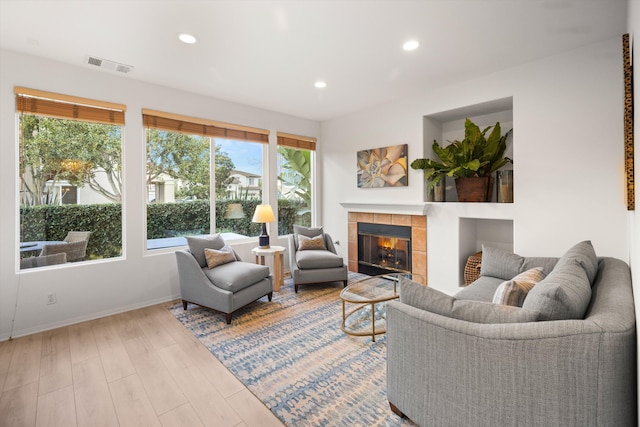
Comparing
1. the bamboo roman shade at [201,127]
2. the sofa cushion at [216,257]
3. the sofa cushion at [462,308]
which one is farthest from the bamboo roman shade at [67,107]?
the sofa cushion at [462,308]

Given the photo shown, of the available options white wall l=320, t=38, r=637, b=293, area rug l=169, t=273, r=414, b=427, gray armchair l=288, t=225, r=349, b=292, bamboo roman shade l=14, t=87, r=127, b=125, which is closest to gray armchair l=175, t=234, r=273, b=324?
area rug l=169, t=273, r=414, b=427

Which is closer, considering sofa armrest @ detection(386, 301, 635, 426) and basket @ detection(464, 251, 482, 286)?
sofa armrest @ detection(386, 301, 635, 426)

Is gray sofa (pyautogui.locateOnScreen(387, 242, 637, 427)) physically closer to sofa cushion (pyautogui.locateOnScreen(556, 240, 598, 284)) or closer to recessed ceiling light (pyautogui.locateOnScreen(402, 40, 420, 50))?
sofa cushion (pyautogui.locateOnScreen(556, 240, 598, 284))

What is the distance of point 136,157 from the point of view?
3.69 metres

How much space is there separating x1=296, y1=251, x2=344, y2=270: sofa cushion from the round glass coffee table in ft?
2.69

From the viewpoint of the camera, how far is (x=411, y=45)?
2820 mm

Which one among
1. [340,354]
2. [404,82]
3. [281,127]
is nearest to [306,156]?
[281,127]

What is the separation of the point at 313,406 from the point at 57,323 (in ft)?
9.63

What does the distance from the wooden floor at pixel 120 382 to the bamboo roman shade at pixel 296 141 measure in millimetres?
3273

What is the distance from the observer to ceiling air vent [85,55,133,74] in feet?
10.1

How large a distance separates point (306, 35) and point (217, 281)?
257 cm

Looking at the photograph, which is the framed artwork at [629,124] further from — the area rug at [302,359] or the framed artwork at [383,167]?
the framed artwork at [383,167]

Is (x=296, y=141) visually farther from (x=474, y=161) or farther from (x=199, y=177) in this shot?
(x=474, y=161)

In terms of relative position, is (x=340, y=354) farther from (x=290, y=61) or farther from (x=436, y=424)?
(x=290, y=61)
